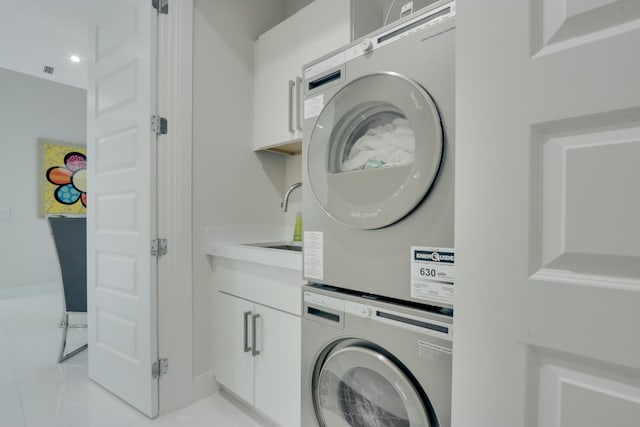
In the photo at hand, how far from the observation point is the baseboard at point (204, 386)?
1.77m

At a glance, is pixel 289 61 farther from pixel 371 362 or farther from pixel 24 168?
pixel 24 168

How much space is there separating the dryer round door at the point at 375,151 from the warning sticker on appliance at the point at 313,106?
0.04 metres

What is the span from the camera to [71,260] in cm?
229

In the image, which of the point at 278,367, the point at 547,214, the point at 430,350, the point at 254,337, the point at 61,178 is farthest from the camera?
the point at 61,178

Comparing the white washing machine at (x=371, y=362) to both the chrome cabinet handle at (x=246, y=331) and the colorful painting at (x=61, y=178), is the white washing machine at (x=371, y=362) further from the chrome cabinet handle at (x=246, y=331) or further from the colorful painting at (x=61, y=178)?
the colorful painting at (x=61, y=178)

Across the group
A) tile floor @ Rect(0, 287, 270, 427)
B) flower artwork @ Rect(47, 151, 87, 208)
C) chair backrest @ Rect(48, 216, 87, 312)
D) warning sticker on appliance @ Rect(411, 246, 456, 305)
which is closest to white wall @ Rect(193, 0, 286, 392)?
tile floor @ Rect(0, 287, 270, 427)

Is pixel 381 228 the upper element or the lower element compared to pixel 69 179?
lower

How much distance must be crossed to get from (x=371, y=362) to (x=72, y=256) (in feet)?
7.93

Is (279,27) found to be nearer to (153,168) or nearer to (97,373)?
(153,168)

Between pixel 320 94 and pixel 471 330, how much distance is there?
2.84 feet

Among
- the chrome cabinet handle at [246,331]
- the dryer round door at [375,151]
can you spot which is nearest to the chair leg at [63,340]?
the chrome cabinet handle at [246,331]

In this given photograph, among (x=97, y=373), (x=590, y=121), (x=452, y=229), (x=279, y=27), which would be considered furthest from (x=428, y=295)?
(x=97, y=373)

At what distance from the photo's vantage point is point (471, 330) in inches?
24.7

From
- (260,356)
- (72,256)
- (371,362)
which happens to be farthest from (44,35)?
(371,362)
